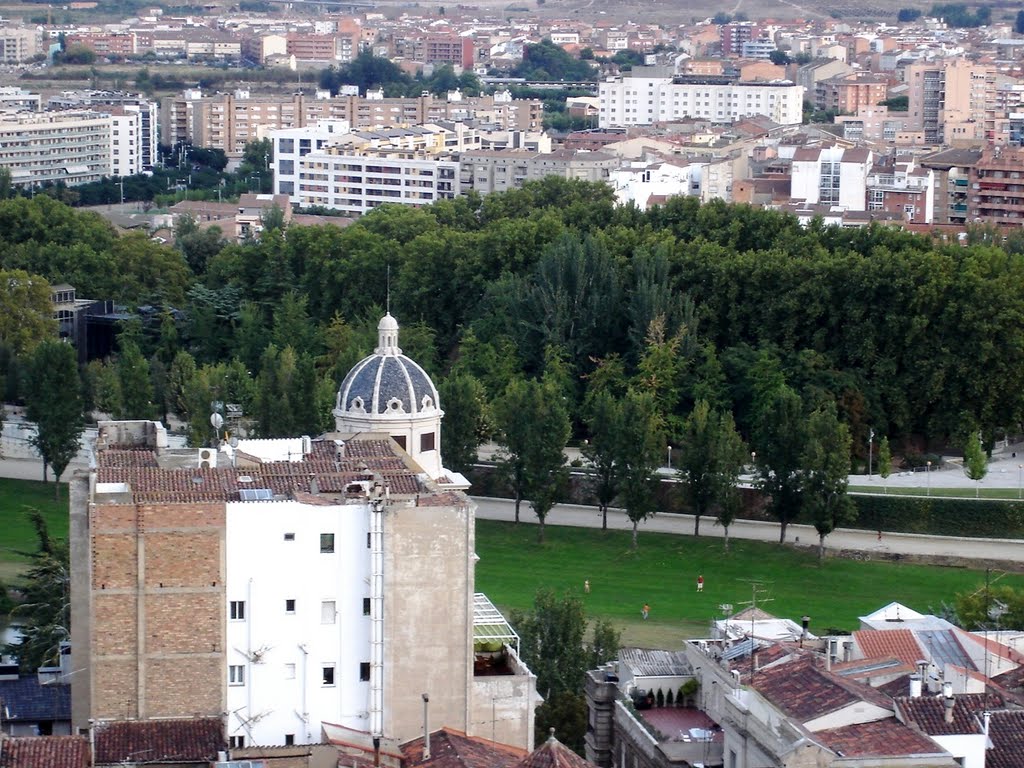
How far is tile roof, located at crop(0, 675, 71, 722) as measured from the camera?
3091 centimetres

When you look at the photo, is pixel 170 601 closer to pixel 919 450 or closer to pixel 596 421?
pixel 596 421

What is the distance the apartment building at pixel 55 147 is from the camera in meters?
105

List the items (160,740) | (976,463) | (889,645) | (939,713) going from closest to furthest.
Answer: (939,713)
(160,740)
(889,645)
(976,463)

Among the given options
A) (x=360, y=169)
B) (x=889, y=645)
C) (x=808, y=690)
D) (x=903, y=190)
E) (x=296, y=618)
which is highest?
(x=296, y=618)

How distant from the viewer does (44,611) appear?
35.8 metres

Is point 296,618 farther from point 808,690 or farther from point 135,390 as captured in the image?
point 135,390

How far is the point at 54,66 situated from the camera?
16025cm

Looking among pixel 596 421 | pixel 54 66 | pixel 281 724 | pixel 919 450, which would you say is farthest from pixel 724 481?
pixel 54 66

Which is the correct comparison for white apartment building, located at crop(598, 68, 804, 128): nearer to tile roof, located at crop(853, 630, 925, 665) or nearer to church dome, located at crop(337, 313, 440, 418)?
church dome, located at crop(337, 313, 440, 418)

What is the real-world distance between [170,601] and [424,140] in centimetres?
7199

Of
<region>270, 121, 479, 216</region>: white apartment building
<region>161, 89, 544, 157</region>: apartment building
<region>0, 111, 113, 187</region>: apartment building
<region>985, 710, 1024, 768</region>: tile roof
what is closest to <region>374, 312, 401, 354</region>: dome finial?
<region>985, 710, 1024, 768</region>: tile roof

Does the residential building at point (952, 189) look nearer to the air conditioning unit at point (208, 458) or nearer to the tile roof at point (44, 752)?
the air conditioning unit at point (208, 458)

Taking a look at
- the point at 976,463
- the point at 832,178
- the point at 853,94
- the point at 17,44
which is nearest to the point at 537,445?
the point at 976,463

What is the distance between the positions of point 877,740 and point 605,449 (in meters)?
22.3
